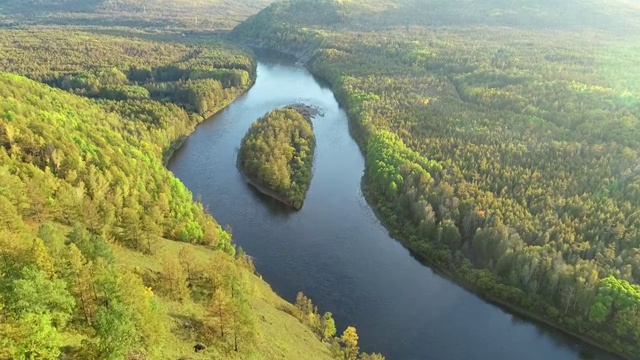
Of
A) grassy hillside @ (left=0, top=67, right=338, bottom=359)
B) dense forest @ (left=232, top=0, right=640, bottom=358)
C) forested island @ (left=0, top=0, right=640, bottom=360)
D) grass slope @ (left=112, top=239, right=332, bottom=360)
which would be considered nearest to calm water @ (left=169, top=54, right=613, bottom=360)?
forested island @ (left=0, top=0, right=640, bottom=360)

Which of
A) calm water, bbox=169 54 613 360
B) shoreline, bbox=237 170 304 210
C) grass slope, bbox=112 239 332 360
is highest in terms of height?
grass slope, bbox=112 239 332 360

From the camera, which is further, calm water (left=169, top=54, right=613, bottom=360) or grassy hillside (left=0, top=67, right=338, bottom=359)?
calm water (left=169, top=54, right=613, bottom=360)

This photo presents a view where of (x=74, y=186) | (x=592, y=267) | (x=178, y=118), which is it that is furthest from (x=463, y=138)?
(x=74, y=186)

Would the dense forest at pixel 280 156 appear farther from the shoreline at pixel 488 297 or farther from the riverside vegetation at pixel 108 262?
the shoreline at pixel 488 297

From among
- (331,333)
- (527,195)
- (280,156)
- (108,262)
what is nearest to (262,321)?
(331,333)

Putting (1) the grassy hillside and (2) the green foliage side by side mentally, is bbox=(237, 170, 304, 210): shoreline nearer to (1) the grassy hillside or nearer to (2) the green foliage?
(1) the grassy hillside

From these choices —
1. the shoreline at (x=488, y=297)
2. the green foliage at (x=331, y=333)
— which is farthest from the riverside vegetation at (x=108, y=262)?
the shoreline at (x=488, y=297)
